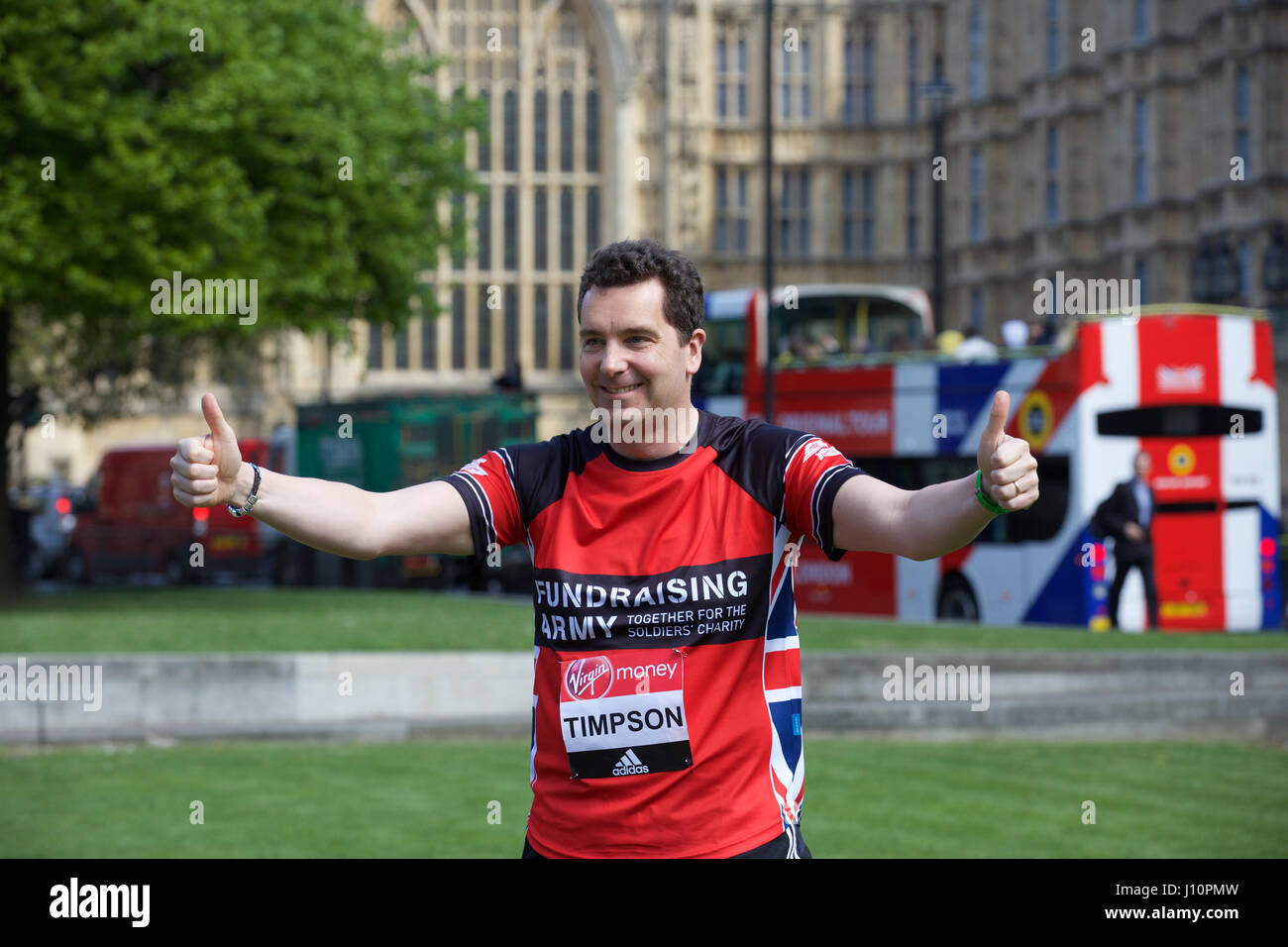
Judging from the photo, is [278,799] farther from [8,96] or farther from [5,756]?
[8,96]

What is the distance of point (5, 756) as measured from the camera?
454 inches

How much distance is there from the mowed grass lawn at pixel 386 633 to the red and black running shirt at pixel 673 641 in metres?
11.0

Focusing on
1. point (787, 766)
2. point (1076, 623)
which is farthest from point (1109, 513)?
point (787, 766)

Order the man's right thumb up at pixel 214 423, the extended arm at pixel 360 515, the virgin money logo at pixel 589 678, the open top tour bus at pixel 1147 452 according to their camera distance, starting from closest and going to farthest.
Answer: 1. the man's right thumb up at pixel 214 423
2. the extended arm at pixel 360 515
3. the virgin money logo at pixel 589 678
4. the open top tour bus at pixel 1147 452

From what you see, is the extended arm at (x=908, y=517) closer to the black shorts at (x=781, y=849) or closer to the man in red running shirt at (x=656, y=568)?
the man in red running shirt at (x=656, y=568)

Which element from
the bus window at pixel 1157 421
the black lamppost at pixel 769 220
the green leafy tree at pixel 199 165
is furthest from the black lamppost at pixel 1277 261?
the green leafy tree at pixel 199 165

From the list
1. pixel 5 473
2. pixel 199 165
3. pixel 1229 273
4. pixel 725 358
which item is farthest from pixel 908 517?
pixel 1229 273

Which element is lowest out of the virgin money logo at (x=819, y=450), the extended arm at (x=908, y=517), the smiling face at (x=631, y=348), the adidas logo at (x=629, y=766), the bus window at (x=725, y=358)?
the adidas logo at (x=629, y=766)

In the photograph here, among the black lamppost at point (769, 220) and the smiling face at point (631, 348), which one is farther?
the black lamppost at point (769, 220)

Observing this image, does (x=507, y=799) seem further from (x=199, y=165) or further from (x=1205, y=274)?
(x=1205, y=274)

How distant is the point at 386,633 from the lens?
16312 mm

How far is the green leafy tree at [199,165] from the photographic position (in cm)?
1975

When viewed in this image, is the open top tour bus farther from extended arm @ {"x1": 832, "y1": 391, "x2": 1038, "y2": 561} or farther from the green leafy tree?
extended arm @ {"x1": 832, "y1": 391, "x2": 1038, "y2": 561}
